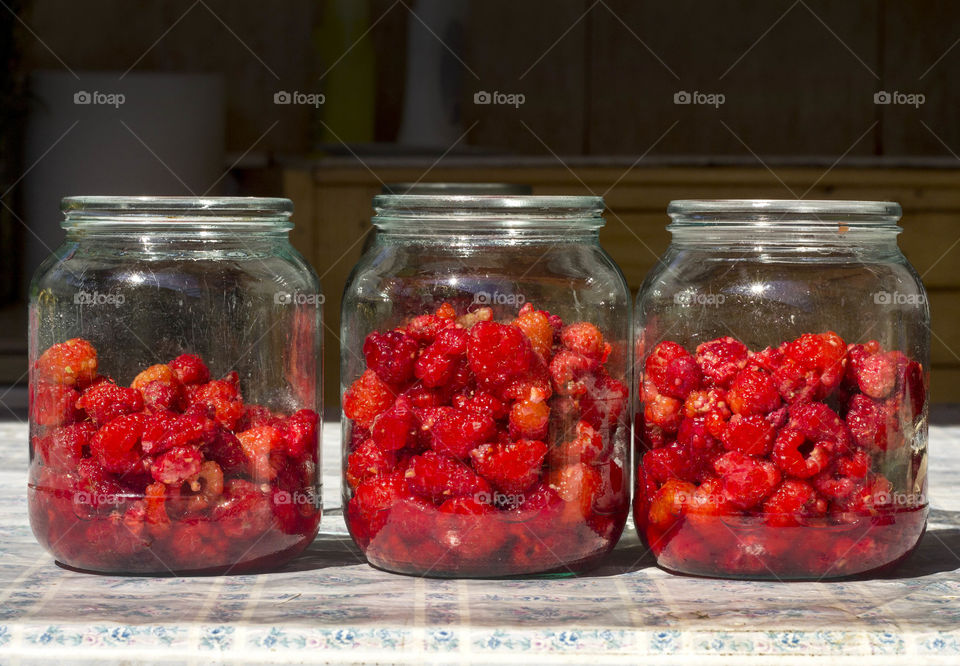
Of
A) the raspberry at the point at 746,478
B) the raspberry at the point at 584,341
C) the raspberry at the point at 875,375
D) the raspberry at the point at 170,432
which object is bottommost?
the raspberry at the point at 746,478

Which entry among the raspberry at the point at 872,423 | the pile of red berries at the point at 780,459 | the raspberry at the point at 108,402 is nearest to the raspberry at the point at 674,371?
A: the pile of red berries at the point at 780,459

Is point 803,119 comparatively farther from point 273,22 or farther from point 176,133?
point 176,133

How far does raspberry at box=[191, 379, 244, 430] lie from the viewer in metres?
0.77

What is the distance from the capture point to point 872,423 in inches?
30.0

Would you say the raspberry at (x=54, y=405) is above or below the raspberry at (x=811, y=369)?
below

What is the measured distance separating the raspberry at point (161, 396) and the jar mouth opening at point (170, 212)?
0.36 ft

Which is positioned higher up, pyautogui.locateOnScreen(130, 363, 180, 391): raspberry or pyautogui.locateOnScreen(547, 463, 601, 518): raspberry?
pyautogui.locateOnScreen(130, 363, 180, 391): raspberry

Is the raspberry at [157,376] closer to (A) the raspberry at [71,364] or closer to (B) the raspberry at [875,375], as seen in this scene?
(A) the raspberry at [71,364]

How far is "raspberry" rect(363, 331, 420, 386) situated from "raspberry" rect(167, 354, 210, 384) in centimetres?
12

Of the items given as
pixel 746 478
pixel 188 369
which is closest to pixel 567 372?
pixel 746 478

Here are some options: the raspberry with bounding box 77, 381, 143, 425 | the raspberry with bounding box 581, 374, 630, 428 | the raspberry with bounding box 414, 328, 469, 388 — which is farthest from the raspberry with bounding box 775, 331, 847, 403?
the raspberry with bounding box 77, 381, 143, 425

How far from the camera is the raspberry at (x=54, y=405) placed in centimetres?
79

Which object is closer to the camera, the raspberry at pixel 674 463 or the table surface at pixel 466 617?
the table surface at pixel 466 617

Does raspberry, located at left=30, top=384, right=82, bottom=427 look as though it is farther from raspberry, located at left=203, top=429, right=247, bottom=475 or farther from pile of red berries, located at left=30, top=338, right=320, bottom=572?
raspberry, located at left=203, top=429, right=247, bottom=475
